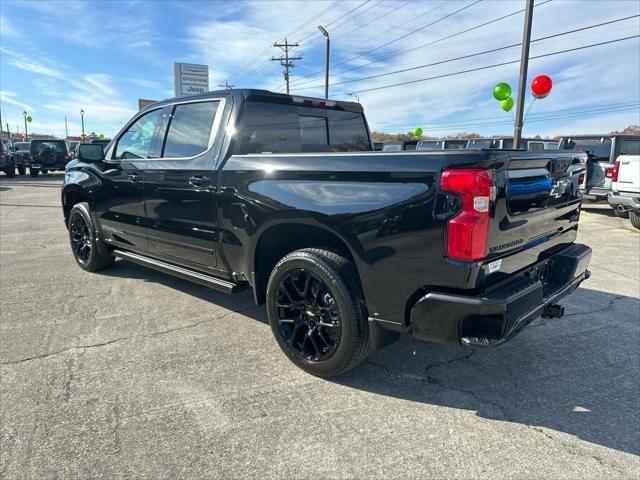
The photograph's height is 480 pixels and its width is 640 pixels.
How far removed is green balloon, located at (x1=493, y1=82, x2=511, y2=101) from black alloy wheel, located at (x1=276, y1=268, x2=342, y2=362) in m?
14.7

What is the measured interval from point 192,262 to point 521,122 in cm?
1021

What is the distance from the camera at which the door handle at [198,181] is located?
3545 mm

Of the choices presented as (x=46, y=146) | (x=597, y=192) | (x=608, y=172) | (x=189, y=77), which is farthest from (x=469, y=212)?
(x=189, y=77)

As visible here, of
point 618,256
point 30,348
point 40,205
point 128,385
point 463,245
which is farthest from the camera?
point 40,205

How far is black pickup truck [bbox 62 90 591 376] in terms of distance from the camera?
90.9 inches

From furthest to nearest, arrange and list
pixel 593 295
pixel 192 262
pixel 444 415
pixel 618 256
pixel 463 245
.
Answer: pixel 618 256 < pixel 593 295 < pixel 192 262 < pixel 444 415 < pixel 463 245

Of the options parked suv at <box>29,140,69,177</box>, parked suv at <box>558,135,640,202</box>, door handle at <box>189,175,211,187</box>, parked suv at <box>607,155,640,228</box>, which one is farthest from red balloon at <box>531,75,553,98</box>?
parked suv at <box>29,140,69,177</box>

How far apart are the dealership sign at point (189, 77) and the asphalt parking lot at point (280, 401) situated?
107ft

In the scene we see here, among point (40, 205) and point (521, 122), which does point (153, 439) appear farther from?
point (40, 205)

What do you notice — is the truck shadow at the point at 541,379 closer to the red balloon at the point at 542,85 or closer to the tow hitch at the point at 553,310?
the tow hitch at the point at 553,310

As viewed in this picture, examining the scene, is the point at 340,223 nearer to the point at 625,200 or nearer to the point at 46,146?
the point at 625,200

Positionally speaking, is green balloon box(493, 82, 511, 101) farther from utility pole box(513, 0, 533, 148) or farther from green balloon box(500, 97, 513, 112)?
utility pole box(513, 0, 533, 148)

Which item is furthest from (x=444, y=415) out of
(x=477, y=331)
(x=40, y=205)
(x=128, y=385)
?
(x=40, y=205)

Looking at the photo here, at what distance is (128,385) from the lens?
2.92 m
